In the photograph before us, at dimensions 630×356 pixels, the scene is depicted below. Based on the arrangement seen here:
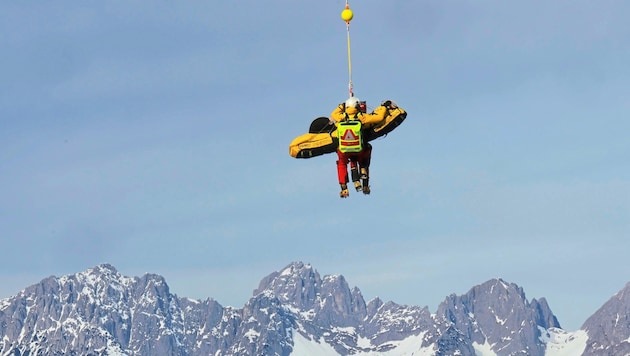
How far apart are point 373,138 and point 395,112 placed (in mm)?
1747

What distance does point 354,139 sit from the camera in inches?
2867

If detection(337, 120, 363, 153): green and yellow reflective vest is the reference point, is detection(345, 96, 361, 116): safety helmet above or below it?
above

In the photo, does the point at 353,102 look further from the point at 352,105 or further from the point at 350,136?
the point at 350,136

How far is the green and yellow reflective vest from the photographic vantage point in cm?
7275

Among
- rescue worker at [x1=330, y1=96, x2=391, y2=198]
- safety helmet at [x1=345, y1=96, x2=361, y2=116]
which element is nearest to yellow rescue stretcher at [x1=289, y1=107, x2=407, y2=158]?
rescue worker at [x1=330, y1=96, x2=391, y2=198]

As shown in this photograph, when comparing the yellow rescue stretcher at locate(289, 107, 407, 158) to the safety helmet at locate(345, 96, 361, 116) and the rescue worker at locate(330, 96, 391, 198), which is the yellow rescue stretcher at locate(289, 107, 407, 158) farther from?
Result: the safety helmet at locate(345, 96, 361, 116)

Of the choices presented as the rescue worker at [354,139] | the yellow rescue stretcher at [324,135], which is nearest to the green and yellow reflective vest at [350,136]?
the rescue worker at [354,139]

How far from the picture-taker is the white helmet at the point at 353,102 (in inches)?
2936

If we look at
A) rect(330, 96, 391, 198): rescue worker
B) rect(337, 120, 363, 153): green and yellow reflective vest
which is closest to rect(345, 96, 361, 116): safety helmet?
rect(330, 96, 391, 198): rescue worker

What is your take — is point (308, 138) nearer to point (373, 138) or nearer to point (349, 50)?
point (373, 138)

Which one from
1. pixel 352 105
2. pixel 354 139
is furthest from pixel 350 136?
pixel 352 105

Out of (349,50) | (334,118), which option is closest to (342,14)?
(349,50)

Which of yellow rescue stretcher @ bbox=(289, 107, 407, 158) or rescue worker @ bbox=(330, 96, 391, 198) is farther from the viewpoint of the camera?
yellow rescue stretcher @ bbox=(289, 107, 407, 158)

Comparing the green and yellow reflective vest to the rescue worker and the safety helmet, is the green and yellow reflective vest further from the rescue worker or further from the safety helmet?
the safety helmet
